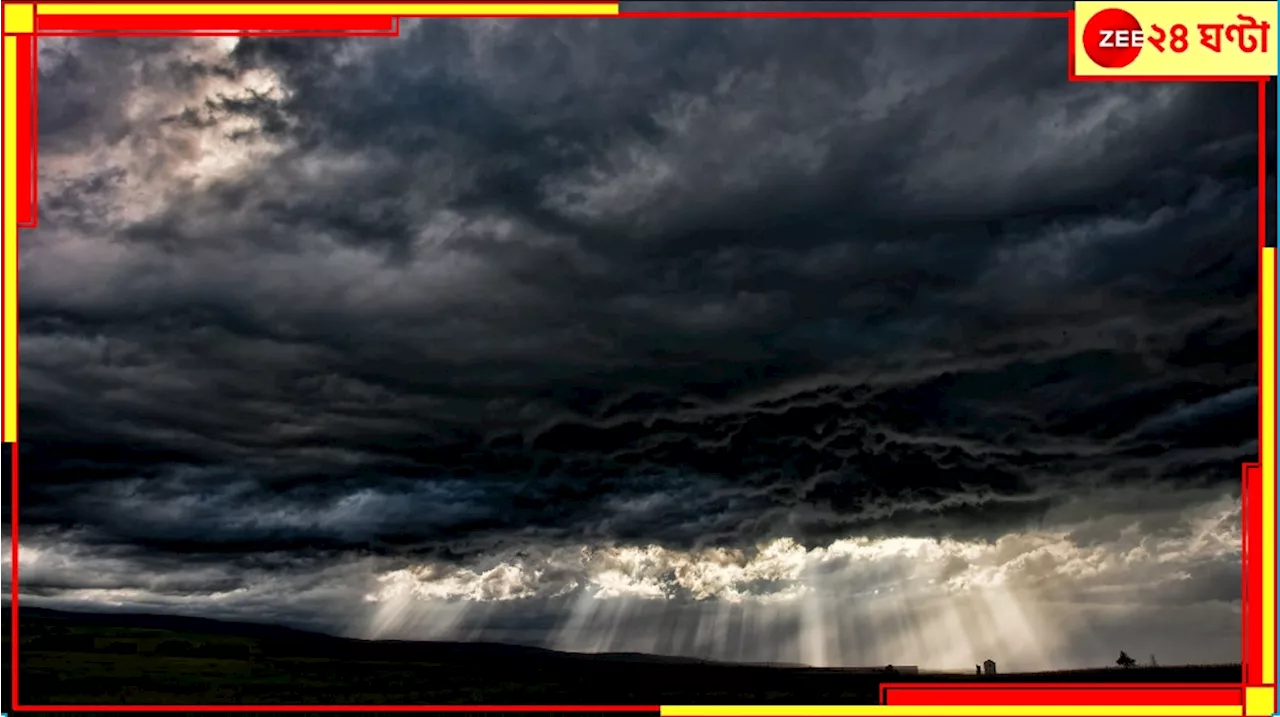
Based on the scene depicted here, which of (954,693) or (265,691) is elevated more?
(954,693)

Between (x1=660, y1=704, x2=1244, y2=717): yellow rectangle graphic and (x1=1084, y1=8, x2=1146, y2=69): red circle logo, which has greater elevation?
(x1=1084, y1=8, x2=1146, y2=69): red circle logo

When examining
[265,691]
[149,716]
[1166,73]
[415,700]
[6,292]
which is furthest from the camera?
[265,691]

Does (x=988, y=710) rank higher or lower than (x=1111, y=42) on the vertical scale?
lower

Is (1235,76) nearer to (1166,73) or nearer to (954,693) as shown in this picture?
(1166,73)

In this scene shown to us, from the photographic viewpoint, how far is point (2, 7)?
60344 mm

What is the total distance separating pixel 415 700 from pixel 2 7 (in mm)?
149859

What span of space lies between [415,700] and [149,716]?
84993 mm

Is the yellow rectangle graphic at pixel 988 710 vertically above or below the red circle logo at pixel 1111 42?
below

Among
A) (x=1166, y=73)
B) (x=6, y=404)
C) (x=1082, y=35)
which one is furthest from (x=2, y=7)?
(x=1166, y=73)

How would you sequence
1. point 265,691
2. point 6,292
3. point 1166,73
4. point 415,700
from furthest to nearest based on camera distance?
point 265,691, point 415,700, point 6,292, point 1166,73

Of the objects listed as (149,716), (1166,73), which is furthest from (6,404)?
(1166,73)

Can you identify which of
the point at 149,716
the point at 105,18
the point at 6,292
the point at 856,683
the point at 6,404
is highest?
the point at 105,18

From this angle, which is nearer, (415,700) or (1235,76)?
(1235,76)

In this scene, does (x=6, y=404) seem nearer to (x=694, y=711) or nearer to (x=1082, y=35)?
(x=694, y=711)
